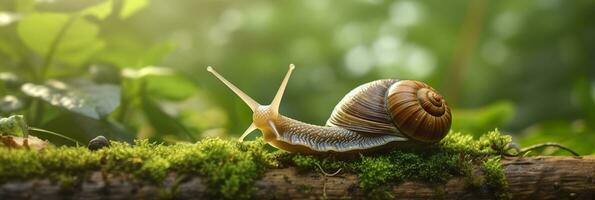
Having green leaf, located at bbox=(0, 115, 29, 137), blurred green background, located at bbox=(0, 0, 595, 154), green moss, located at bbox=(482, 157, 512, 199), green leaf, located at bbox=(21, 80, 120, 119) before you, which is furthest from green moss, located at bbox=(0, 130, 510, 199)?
blurred green background, located at bbox=(0, 0, 595, 154)

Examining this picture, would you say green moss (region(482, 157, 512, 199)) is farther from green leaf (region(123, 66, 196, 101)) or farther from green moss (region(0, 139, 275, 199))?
green leaf (region(123, 66, 196, 101))

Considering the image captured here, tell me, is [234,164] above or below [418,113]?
below

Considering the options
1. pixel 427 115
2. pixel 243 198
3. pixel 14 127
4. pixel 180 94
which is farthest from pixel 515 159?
pixel 180 94

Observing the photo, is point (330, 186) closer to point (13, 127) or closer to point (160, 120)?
point (13, 127)

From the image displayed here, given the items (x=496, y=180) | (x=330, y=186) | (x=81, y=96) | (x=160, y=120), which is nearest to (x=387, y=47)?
(x=160, y=120)

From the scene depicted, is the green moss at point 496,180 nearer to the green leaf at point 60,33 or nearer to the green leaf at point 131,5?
the green leaf at point 60,33

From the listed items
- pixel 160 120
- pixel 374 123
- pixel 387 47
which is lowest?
pixel 374 123

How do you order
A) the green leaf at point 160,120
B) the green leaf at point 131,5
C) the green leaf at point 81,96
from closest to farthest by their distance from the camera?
the green leaf at point 81,96 < the green leaf at point 160,120 < the green leaf at point 131,5

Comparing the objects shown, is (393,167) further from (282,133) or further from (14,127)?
(14,127)

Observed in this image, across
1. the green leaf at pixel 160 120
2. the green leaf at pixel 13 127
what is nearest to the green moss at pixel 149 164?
the green leaf at pixel 13 127
